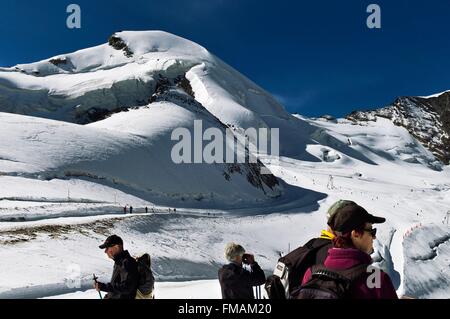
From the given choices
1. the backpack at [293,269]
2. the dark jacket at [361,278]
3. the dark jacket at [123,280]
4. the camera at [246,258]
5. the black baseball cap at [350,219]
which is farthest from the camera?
the camera at [246,258]

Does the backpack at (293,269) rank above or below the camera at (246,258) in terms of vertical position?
above

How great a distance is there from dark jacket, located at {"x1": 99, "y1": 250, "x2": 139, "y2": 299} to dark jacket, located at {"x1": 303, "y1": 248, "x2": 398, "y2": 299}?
3.66 meters

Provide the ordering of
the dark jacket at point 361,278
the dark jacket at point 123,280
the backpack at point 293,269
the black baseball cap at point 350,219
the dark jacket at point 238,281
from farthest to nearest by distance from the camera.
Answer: the dark jacket at point 238,281
the dark jacket at point 123,280
the backpack at point 293,269
the black baseball cap at point 350,219
the dark jacket at point 361,278

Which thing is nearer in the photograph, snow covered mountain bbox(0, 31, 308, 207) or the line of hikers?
the line of hikers

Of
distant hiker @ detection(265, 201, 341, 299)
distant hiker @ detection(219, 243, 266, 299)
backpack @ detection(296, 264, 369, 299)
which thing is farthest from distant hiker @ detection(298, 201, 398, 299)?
distant hiker @ detection(219, 243, 266, 299)

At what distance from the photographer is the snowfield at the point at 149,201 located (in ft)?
57.1

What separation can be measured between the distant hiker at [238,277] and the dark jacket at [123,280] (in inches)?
49.6

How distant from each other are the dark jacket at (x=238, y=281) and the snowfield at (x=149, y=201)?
6295mm

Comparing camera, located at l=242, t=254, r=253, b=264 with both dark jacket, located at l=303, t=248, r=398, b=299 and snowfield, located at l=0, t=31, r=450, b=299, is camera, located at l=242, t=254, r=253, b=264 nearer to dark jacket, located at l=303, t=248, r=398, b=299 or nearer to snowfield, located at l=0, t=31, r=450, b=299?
dark jacket, located at l=303, t=248, r=398, b=299

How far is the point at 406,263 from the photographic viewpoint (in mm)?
27312

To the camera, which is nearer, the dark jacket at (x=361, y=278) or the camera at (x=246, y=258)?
the dark jacket at (x=361, y=278)

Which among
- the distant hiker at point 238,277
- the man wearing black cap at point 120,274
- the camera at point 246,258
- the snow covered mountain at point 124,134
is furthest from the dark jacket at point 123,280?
the snow covered mountain at point 124,134

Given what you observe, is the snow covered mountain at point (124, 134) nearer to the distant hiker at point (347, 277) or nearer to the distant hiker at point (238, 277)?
the distant hiker at point (238, 277)

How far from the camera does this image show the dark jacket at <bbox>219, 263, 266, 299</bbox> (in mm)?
6020
